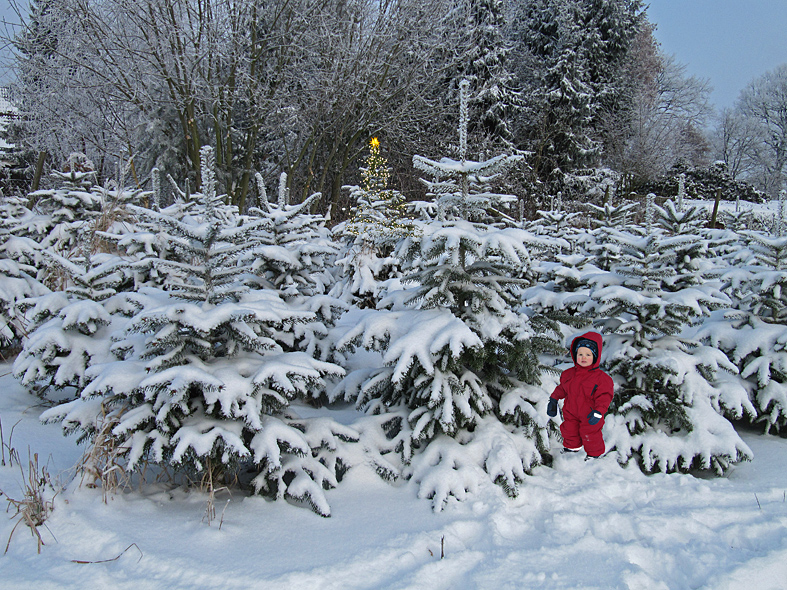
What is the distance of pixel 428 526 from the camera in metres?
2.75

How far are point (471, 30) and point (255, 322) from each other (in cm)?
1725

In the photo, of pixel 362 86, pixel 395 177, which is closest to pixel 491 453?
pixel 362 86

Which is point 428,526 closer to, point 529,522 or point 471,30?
point 529,522

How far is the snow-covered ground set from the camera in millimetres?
2277

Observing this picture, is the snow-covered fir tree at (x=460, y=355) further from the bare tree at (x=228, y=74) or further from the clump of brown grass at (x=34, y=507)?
the bare tree at (x=228, y=74)

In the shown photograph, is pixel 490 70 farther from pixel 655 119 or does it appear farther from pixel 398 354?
pixel 655 119

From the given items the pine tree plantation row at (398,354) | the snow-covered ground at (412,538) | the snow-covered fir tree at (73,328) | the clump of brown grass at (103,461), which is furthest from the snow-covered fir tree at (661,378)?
the snow-covered fir tree at (73,328)

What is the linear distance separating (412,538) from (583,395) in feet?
4.64

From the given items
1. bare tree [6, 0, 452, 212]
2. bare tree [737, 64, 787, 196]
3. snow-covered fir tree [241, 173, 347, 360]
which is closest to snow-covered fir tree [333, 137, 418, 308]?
snow-covered fir tree [241, 173, 347, 360]

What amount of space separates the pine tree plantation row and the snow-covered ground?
0.61 feet

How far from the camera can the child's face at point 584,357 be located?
10.5 feet

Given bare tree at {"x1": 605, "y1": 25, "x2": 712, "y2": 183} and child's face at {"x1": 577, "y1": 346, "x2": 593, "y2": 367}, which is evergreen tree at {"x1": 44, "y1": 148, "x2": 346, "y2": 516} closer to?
child's face at {"x1": 577, "y1": 346, "x2": 593, "y2": 367}

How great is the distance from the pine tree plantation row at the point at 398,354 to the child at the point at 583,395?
0.24 m

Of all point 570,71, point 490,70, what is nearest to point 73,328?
point 490,70
